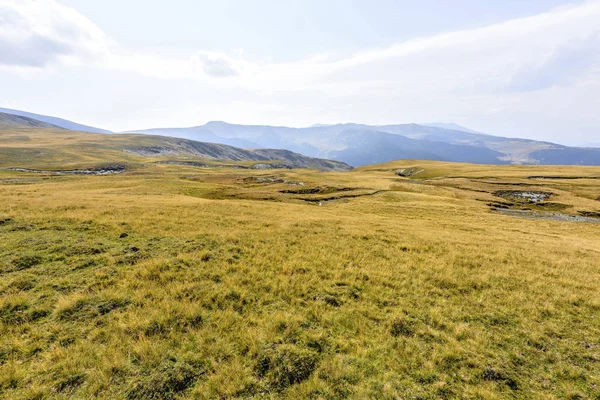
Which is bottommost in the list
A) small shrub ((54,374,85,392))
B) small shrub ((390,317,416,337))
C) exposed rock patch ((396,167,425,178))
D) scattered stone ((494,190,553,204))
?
small shrub ((54,374,85,392))

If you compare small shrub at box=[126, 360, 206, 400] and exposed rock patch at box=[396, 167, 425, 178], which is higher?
exposed rock patch at box=[396, 167, 425, 178]

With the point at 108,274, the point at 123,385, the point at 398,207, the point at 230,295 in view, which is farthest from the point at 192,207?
the point at 398,207

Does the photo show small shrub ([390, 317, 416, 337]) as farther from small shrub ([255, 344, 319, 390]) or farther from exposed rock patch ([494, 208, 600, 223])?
exposed rock patch ([494, 208, 600, 223])

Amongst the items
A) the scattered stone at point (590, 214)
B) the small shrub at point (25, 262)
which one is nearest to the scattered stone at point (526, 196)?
the scattered stone at point (590, 214)

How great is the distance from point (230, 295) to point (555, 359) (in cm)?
1173

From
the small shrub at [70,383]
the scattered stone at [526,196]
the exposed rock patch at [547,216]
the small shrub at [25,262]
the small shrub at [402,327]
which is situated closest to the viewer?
the small shrub at [70,383]

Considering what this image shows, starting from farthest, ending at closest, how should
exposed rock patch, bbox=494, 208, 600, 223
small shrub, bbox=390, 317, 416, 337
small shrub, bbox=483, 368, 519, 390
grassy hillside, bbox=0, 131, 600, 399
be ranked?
exposed rock patch, bbox=494, 208, 600, 223 → small shrub, bbox=390, 317, 416, 337 → small shrub, bbox=483, 368, 519, 390 → grassy hillside, bbox=0, 131, 600, 399

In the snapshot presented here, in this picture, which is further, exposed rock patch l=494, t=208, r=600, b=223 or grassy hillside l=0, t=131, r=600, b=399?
exposed rock patch l=494, t=208, r=600, b=223

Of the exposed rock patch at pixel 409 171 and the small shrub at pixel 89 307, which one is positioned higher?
the exposed rock patch at pixel 409 171

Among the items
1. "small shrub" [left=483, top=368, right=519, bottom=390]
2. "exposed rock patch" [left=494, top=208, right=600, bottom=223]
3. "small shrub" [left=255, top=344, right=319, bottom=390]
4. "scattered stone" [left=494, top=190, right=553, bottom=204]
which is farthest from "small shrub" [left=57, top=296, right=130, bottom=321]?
"scattered stone" [left=494, top=190, right=553, bottom=204]

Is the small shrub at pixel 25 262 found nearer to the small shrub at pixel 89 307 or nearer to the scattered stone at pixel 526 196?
the small shrub at pixel 89 307

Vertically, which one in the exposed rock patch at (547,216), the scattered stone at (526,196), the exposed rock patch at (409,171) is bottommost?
the exposed rock patch at (547,216)

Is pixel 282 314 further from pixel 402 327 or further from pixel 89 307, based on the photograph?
pixel 89 307

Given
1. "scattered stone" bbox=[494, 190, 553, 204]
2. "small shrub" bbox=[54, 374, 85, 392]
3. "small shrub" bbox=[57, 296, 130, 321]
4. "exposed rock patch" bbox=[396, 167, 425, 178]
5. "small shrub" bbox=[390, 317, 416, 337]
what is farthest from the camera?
"exposed rock patch" bbox=[396, 167, 425, 178]
